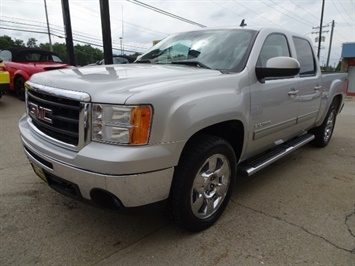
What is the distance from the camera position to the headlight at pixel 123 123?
2025mm

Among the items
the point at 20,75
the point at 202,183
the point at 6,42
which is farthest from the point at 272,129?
the point at 6,42

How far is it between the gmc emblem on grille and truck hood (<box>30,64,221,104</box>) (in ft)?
0.66

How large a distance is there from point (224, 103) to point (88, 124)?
1125 mm

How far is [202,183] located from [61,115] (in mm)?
1244

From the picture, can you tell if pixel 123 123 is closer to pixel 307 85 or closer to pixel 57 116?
pixel 57 116

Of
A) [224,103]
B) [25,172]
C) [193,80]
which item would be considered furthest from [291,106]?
[25,172]

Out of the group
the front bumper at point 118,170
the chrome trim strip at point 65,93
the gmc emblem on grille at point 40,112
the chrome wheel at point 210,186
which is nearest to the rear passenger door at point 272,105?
the chrome wheel at point 210,186

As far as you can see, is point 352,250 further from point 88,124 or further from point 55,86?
point 55,86

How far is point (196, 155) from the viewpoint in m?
2.39

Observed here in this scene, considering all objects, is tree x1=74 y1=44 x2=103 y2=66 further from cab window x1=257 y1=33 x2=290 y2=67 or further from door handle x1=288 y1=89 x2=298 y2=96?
door handle x1=288 y1=89 x2=298 y2=96

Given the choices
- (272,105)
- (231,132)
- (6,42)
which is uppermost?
(6,42)

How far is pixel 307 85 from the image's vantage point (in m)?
4.02

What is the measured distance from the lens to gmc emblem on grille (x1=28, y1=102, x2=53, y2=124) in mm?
2433

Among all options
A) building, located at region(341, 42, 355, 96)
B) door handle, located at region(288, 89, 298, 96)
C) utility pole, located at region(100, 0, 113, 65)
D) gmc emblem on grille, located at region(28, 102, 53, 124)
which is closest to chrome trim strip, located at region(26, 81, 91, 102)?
gmc emblem on grille, located at region(28, 102, 53, 124)
